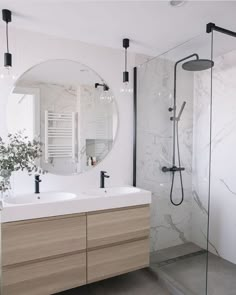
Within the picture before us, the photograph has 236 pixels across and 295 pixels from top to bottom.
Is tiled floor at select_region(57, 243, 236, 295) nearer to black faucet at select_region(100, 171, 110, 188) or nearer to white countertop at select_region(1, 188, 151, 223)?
white countertop at select_region(1, 188, 151, 223)

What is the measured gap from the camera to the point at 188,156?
2.79 meters

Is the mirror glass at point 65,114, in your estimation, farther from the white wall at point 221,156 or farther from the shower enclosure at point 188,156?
the white wall at point 221,156

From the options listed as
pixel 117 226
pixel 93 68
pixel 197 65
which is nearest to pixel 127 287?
pixel 117 226

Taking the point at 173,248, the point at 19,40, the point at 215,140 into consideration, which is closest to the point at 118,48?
the point at 19,40

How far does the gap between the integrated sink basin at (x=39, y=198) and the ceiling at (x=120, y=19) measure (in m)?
1.51

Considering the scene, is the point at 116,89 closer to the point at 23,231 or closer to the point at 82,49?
the point at 82,49

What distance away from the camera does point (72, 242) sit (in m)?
1.95

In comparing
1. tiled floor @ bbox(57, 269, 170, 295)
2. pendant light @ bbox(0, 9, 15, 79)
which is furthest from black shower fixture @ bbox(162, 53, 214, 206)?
pendant light @ bbox(0, 9, 15, 79)

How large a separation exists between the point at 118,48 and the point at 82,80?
57 centimetres

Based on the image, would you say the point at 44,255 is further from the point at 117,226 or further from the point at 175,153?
the point at 175,153

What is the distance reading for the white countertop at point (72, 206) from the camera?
5.69 feet

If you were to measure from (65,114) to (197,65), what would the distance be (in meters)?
1.48

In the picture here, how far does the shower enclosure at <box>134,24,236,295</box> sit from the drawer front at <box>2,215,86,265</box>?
1037mm

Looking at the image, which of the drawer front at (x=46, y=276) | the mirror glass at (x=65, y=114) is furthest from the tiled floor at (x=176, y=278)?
the mirror glass at (x=65, y=114)
